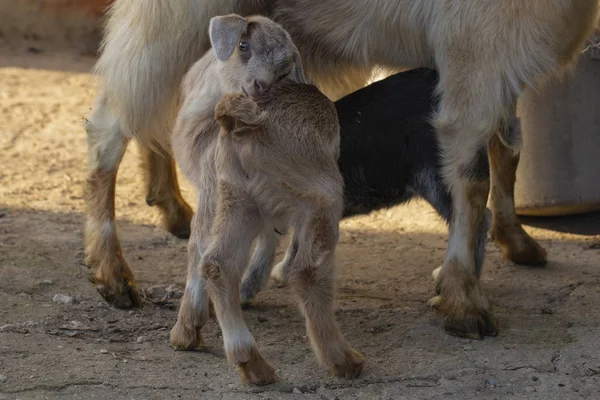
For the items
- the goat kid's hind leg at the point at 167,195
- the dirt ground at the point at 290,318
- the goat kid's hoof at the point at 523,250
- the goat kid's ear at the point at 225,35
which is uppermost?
the goat kid's ear at the point at 225,35

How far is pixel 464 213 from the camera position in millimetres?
4512

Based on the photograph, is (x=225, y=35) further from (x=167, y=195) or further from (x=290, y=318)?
(x=167, y=195)

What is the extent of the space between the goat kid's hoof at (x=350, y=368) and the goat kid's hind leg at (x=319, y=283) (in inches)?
0.8

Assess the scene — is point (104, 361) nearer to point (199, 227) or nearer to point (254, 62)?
point (199, 227)

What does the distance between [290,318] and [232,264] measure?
3.34ft

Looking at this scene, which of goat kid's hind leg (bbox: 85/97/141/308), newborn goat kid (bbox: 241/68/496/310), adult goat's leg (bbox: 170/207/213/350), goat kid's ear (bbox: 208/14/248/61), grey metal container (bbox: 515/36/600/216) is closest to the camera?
goat kid's ear (bbox: 208/14/248/61)

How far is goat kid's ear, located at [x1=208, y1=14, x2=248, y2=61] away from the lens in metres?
3.82

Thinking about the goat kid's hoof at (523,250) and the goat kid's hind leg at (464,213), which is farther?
the goat kid's hoof at (523,250)

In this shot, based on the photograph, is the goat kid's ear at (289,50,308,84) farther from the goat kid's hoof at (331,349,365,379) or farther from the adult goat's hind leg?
the goat kid's hoof at (331,349,365,379)

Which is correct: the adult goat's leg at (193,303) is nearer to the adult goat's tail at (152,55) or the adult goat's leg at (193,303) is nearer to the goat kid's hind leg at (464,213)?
the adult goat's tail at (152,55)

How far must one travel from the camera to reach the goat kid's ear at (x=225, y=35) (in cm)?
382

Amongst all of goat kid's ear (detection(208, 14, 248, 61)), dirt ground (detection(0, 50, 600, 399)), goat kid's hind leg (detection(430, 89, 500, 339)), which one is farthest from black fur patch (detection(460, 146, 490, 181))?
goat kid's ear (detection(208, 14, 248, 61))

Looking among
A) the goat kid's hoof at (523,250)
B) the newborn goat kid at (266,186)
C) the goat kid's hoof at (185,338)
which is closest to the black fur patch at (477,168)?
the newborn goat kid at (266,186)

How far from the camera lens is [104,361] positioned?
4012mm
